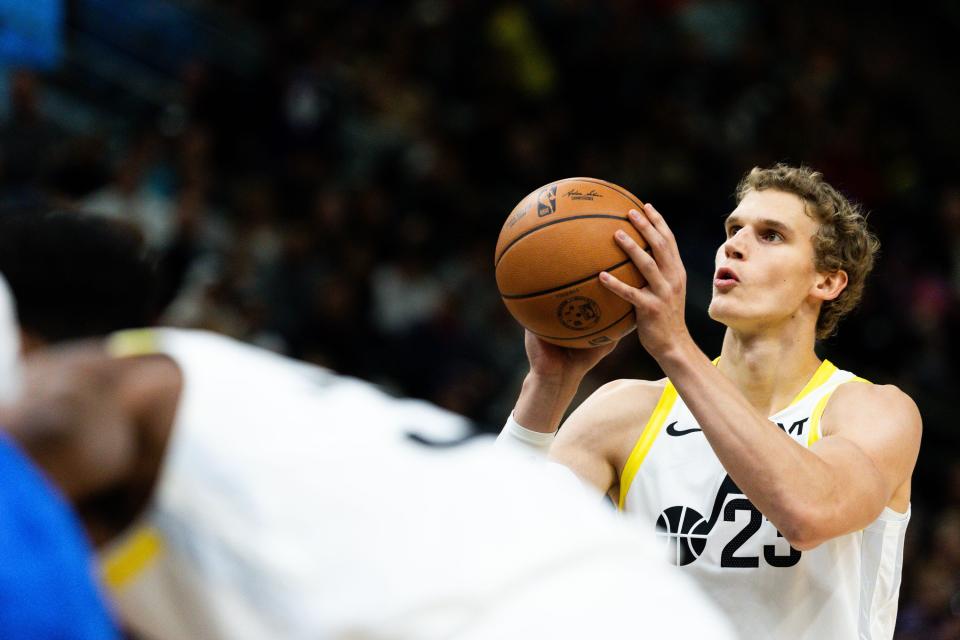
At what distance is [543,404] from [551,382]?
8 cm

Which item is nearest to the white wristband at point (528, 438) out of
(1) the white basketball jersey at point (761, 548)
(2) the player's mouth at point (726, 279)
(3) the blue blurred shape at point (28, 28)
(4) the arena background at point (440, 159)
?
(1) the white basketball jersey at point (761, 548)

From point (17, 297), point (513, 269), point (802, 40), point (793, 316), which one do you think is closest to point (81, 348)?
point (17, 297)

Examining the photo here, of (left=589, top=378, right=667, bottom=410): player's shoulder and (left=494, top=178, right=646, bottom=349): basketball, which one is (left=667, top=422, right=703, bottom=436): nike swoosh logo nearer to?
(left=589, top=378, right=667, bottom=410): player's shoulder

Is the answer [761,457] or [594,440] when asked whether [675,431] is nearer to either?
[594,440]

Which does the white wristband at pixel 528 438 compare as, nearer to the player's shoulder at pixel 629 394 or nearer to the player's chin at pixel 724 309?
the player's shoulder at pixel 629 394

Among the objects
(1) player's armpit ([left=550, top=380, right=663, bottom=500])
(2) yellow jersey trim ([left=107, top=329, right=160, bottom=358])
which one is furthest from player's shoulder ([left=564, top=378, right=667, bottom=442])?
(2) yellow jersey trim ([left=107, top=329, right=160, bottom=358])

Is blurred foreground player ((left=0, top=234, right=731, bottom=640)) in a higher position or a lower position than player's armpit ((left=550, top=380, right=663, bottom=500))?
higher

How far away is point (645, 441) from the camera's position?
11.5ft

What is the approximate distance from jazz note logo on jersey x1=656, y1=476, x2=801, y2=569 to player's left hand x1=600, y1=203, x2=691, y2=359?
59 cm

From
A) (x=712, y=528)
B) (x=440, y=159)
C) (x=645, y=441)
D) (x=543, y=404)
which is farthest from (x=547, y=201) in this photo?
(x=440, y=159)

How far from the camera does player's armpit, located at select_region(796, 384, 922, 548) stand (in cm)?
286

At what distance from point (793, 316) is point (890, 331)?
5367 millimetres

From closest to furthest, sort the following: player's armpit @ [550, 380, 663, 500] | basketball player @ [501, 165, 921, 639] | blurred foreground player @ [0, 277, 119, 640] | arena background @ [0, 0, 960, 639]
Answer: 1. blurred foreground player @ [0, 277, 119, 640]
2. basketball player @ [501, 165, 921, 639]
3. player's armpit @ [550, 380, 663, 500]
4. arena background @ [0, 0, 960, 639]

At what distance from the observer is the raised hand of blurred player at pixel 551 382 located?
3.38m
